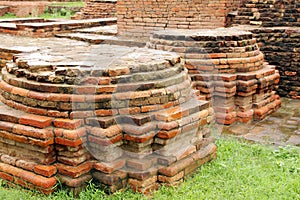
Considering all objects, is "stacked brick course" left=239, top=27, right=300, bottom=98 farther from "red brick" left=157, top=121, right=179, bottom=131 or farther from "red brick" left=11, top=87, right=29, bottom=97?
"red brick" left=11, top=87, right=29, bottom=97

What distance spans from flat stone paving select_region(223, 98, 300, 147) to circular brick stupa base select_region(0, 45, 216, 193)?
56.2 inches

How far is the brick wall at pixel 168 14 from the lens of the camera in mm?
7363

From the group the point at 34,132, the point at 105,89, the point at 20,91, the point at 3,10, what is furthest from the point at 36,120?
the point at 3,10

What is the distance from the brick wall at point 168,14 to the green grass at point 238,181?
3677 mm

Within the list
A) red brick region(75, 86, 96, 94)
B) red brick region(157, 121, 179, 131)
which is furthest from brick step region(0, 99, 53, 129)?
red brick region(157, 121, 179, 131)

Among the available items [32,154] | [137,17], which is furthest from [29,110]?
[137,17]

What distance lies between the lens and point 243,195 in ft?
10.8

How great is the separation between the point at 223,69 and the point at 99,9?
26.4ft

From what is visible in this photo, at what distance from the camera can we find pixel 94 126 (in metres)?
3.29

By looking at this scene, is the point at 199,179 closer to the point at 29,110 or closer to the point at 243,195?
the point at 243,195

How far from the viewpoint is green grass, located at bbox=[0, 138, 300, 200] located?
10.6 ft

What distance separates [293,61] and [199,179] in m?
3.74

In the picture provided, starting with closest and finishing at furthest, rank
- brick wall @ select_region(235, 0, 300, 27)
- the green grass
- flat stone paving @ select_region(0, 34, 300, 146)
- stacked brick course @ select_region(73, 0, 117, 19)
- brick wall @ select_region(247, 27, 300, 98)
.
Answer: the green grass, flat stone paving @ select_region(0, 34, 300, 146), brick wall @ select_region(247, 27, 300, 98), brick wall @ select_region(235, 0, 300, 27), stacked brick course @ select_region(73, 0, 117, 19)

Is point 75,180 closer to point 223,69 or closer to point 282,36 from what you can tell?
point 223,69
